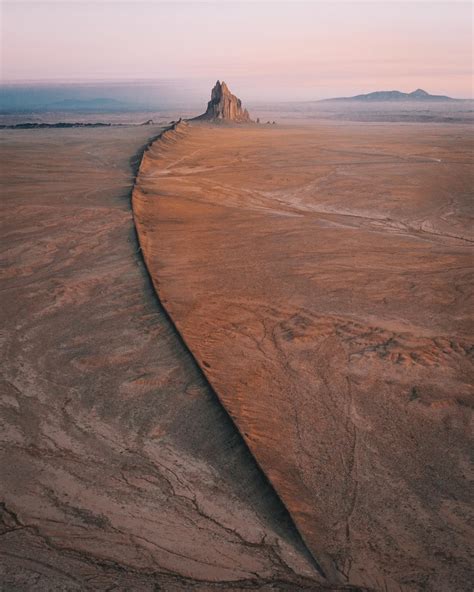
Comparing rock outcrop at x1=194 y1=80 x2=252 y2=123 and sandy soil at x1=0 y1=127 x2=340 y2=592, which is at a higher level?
rock outcrop at x1=194 y1=80 x2=252 y2=123

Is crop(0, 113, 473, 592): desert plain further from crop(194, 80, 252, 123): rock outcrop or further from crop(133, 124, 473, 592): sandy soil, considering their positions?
crop(194, 80, 252, 123): rock outcrop

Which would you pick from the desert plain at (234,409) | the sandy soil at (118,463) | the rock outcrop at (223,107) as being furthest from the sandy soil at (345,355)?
the rock outcrop at (223,107)

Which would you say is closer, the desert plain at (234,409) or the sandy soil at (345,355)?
the desert plain at (234,409)

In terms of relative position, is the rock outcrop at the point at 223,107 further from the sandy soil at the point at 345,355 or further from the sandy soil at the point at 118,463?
the sandy soil at the point at 118,463

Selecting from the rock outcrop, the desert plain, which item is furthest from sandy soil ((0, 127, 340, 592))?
the rock outcrop

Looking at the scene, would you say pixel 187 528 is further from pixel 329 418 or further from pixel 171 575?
pixel 329 418

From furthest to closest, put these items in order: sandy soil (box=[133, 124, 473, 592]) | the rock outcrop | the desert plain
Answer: the rock outcrop < sandy soil (box=[133, 124, 473, 592]) < the desert plain

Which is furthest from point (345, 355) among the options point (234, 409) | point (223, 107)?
point (223, 107)
